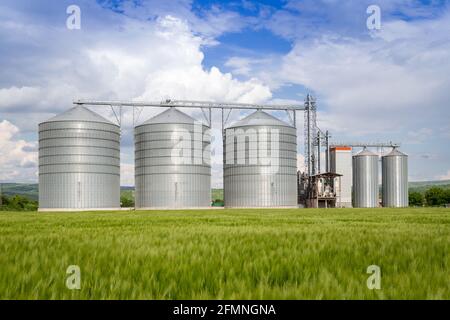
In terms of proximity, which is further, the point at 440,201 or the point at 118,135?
the point at 440,201

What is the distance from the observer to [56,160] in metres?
67.7

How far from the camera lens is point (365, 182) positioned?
302 feet

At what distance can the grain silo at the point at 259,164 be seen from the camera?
7588 centimetres

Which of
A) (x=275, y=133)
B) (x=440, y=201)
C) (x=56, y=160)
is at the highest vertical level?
(x=275, y=133)

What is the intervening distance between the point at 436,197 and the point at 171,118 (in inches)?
3642

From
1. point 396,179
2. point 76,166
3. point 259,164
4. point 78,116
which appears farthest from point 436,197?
point 76,166

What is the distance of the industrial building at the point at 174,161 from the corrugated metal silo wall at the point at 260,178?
0.53ft

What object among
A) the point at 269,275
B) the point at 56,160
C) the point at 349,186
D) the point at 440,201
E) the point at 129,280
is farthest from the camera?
the point at 440,201

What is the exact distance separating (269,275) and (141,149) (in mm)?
69325

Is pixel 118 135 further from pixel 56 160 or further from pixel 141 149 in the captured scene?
pixel 56 160

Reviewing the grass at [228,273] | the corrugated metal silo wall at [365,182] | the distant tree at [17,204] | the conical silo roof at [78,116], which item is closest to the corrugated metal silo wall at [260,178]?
the corrugated metal silo wall at [365,182]

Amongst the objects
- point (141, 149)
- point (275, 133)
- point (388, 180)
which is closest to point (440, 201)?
point (388, 180)

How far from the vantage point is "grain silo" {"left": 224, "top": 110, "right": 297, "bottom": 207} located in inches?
2987
